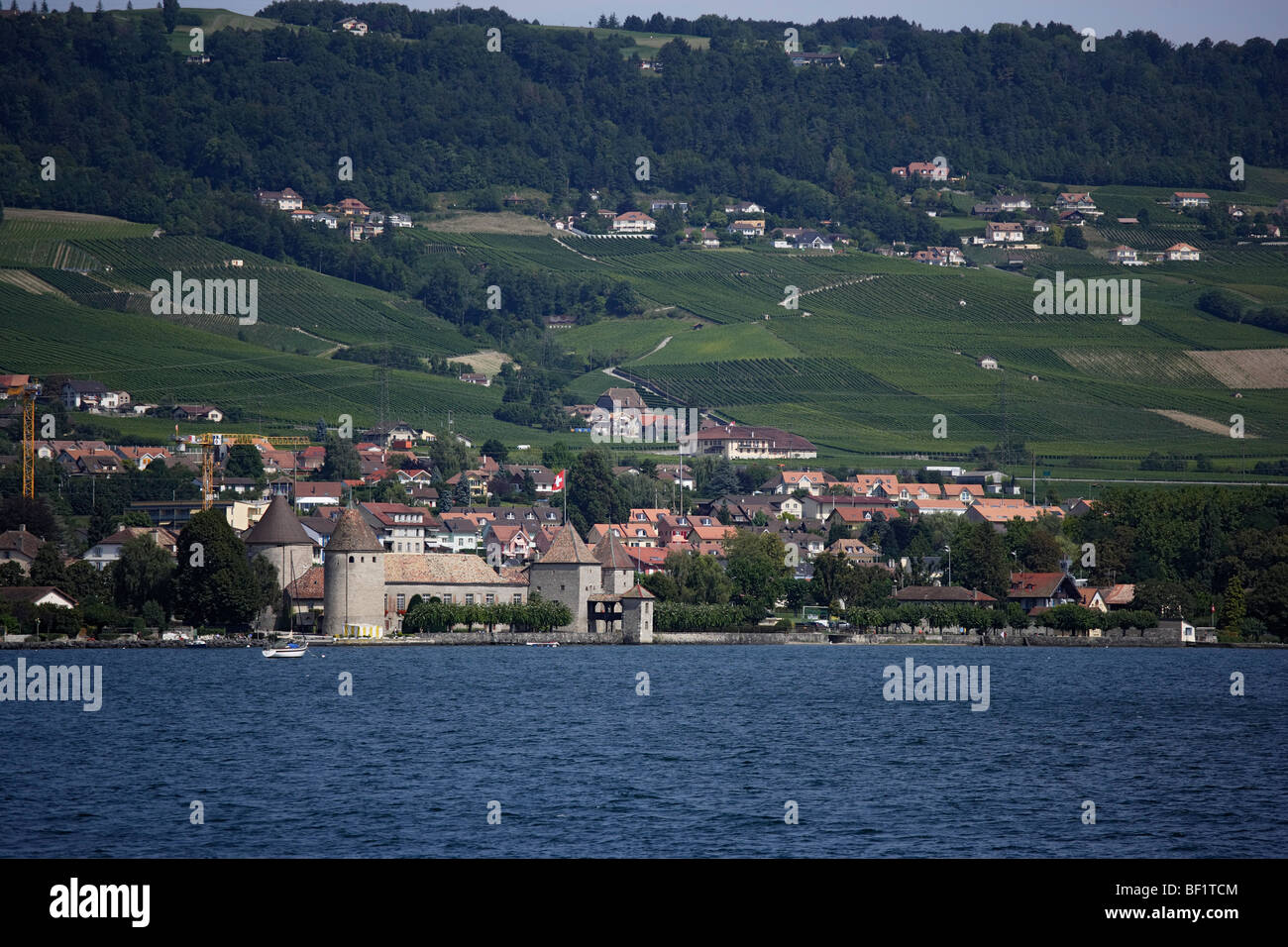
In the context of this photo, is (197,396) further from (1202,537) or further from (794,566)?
(1202,537)

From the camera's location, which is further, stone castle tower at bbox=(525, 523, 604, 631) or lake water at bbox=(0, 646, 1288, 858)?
stone castle tower at bbox=(525, 523, 604, 631)

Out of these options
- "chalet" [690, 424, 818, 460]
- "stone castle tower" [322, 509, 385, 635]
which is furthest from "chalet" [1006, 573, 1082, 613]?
"chalet" [690, 424, 818, 460]

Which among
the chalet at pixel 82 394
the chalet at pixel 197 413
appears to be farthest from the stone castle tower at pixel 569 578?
the chalet at pixel 82 394

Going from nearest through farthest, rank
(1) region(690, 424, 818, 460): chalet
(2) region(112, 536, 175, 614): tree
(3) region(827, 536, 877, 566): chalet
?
(2) region(112, 536, 175, 614): tree < (3) region(827, 536, 877, 566): chalet < (1) region(690, 424, 818, 460): chalet

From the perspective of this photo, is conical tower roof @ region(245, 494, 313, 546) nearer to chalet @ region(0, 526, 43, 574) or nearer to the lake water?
chalet @ region(0, 526, 43, 574)

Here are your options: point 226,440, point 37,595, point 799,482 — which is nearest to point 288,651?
point 37,595

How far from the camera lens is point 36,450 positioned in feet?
365

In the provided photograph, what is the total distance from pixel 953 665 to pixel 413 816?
128 feet

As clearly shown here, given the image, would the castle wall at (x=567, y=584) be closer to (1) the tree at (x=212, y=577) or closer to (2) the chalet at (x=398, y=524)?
(1) the tree at (x=212, y=577)

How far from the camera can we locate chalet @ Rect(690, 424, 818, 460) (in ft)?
436

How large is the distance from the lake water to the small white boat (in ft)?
10.9

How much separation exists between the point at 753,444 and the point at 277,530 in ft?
216

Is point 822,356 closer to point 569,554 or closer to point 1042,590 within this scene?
point 1042,590
